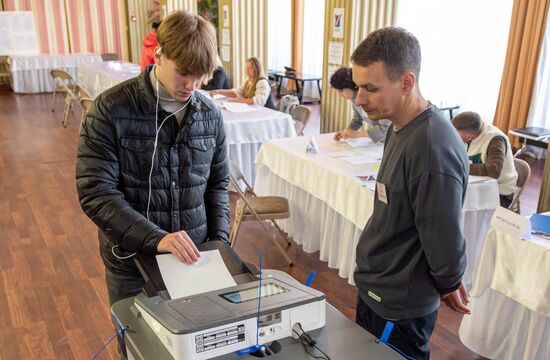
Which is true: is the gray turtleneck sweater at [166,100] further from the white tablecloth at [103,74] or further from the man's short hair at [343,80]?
the white tablecloth at [103,74]

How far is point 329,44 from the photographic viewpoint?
5406 millimetres

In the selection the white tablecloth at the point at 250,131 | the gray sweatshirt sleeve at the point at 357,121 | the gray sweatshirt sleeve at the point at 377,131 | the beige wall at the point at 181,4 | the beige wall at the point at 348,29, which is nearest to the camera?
the gray sweatshirt sleeve at the point at 377,131

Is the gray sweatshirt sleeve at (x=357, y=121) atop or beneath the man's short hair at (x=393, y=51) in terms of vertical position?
beneath

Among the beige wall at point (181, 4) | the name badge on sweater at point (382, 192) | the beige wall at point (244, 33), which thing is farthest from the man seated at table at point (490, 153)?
the beige wall at point (181, 4)

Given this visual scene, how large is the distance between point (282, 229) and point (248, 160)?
1.00 meters

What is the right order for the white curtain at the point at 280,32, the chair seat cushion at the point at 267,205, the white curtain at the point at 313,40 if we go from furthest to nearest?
1. the white curtain at the point at 280,32
2. the white curtain at the point at 313,40
3. the chair seat cushion at the point at 267,205

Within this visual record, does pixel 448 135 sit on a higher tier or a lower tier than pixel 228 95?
higher

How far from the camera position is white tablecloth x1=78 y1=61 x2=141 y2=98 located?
24.3 ft

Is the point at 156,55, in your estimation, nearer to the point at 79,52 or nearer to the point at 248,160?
the point at 248,160

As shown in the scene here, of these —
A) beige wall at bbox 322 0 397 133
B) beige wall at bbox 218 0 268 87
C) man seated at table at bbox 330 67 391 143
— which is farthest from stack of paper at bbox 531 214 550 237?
beige wall at bbox 218 0 268 87

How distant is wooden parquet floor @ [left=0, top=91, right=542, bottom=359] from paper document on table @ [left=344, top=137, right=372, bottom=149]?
2.70 ft

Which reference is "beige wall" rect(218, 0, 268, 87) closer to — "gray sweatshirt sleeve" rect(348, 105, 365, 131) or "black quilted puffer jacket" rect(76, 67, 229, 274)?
"gray sweatshirt sleeve" rect(348, 105, 365, 131)

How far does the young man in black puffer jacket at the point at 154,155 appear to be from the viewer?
1.31 m

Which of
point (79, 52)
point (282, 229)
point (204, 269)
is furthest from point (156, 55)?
point (79, 52)
